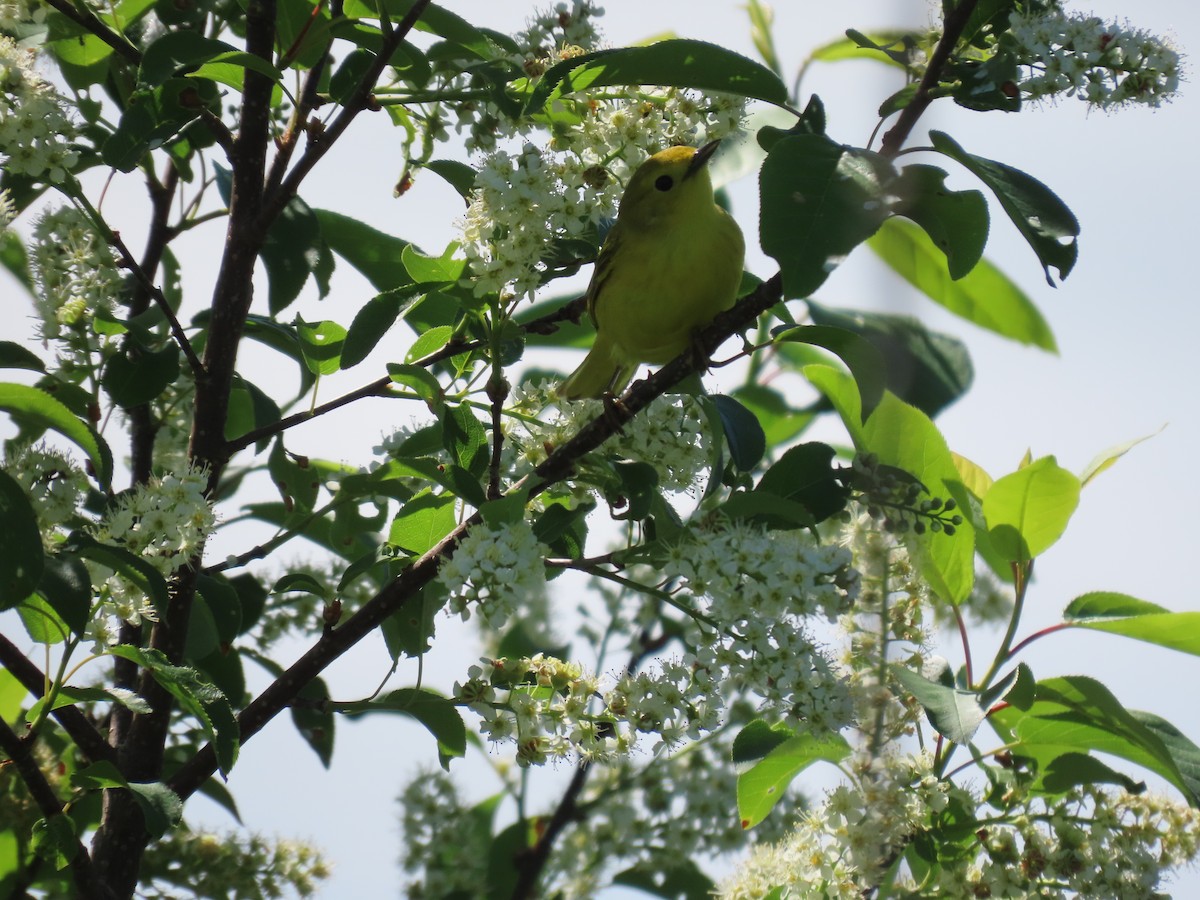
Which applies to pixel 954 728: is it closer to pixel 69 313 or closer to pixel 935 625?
pixel 935 625

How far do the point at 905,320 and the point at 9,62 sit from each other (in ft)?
7.24

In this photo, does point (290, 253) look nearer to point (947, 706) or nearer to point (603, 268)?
point (603, 268)

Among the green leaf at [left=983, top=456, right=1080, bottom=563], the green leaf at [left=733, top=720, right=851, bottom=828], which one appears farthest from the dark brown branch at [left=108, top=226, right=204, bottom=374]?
the green leaf at [left=983, top=456, right=1080, bottom=563]

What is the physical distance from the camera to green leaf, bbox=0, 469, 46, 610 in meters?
1.85

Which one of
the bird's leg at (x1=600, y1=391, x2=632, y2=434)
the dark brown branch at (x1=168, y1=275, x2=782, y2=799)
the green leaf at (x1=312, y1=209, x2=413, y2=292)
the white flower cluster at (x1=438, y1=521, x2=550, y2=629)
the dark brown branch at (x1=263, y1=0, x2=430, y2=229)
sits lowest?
the white flower cluster at (x1=438, y1=521, x2=550, y2=629)

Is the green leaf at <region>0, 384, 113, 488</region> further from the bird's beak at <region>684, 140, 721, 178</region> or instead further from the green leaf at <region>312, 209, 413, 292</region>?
the bird's beak at <region>684, 140, 721, 178</region>

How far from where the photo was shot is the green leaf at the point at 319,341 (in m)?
2.43

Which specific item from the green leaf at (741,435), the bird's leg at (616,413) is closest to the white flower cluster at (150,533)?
the bird's leg at (616,413)

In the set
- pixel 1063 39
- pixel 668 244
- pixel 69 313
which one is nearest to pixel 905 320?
pixel 668 244

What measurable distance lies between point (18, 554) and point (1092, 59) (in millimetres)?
1705

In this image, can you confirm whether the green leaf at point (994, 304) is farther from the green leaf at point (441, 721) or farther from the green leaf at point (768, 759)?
the green leaf at point (441, 721)

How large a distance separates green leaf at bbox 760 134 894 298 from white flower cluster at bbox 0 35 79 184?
4.39ft

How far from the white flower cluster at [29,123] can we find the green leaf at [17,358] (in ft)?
0.64

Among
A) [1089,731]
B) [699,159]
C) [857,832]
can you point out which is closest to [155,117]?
[699,159]
